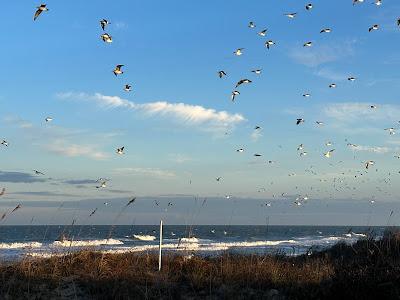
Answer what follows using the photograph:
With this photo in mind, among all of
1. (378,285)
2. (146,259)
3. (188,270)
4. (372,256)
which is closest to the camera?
(378,285)

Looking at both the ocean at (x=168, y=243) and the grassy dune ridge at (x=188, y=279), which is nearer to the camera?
the grassy dune ridge at (x=188, y=279)

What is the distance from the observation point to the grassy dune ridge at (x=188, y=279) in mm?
8969

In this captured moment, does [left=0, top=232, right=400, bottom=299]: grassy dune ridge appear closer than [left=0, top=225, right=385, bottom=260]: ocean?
Yes

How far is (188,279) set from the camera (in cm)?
1059

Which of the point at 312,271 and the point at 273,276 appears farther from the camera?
the point at 312,271

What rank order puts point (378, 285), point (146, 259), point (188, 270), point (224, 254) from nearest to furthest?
point (378, 285)
point (188, 270)
point (146, 259)
point (224, 254)

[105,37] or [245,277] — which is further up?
[105,37]

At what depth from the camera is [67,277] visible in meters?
10.4

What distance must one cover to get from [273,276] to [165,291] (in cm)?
234

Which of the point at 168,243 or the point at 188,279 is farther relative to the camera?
the point at 168,243

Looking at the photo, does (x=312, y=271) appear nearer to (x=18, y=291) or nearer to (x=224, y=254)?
(x=224, y=254)

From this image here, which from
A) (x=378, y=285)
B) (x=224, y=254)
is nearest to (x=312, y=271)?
(x=224, y=254)

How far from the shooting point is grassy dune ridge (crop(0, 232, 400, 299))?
8969 mm

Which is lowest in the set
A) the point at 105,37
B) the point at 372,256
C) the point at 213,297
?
the point at 213,297
